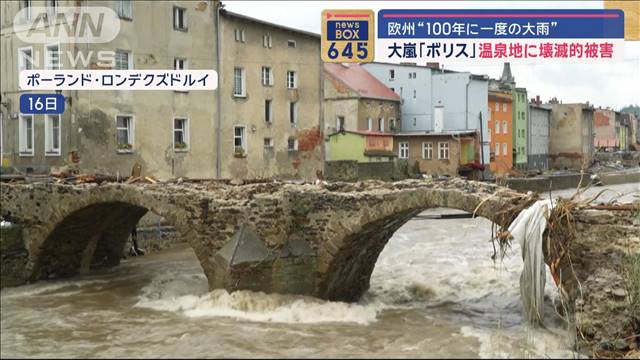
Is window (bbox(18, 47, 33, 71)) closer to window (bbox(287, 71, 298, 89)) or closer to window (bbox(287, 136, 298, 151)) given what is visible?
window (bbox(287, 71, 298, 89))

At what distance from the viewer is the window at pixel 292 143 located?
119ft

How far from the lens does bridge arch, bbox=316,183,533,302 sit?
1290 cm

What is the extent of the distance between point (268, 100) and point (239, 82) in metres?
2.24

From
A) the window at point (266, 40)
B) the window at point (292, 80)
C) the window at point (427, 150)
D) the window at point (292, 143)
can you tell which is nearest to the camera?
the window at point (266, 40)

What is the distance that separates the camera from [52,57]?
2586 centimetres

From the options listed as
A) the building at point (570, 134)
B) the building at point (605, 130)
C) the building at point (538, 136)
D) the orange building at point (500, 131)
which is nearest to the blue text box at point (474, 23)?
the orange building at point (500, 131)

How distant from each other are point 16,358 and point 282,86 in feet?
81.1

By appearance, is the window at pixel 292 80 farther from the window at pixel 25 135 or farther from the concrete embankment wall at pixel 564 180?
the concrete embankment wall at pixel 564 180

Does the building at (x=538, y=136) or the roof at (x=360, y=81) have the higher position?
the roof at (x=360, y=81)

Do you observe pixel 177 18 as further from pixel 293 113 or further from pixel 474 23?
pixel 474 23

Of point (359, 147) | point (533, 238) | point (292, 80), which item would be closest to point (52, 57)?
point (292, 80)

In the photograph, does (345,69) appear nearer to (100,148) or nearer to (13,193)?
(100,148)

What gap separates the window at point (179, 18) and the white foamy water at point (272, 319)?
12.3 meters

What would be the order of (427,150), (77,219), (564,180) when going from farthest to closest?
(564,180) < (427,150) < (77,219)
